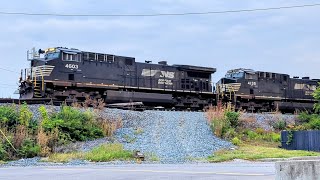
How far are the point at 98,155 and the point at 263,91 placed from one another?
23.3 m

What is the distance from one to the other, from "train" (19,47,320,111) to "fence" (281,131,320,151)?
10.4 meters

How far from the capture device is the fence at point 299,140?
2083 cm

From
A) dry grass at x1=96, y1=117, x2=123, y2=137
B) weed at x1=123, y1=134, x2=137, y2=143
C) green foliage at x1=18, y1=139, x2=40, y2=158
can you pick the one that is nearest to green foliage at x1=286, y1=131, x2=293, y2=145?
weed at x1=123, y1=134, x2=137, y2=143

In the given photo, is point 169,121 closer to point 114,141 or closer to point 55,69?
point 114,141

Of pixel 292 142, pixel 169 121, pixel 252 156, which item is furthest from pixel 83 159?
pixel 292 142

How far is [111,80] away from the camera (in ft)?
94.9

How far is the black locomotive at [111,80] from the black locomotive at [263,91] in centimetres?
214

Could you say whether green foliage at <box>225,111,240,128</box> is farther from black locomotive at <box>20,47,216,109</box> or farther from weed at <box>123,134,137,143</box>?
black locomotive at <box>20,47,216,109</box>

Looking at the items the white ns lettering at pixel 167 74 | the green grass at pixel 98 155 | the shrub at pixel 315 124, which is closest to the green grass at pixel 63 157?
the green grass at pixel 98 155

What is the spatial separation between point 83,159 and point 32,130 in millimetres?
3864

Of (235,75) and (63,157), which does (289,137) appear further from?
(235,75)

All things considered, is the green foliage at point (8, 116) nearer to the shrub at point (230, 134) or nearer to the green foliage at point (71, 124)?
the green foliage at point (71, 124)

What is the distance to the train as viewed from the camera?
86.7ft

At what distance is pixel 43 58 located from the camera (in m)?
27.5
